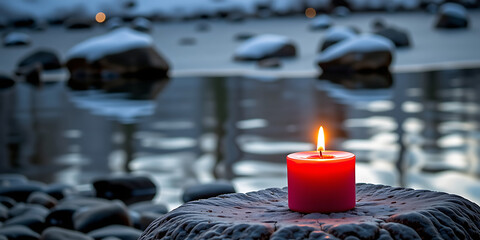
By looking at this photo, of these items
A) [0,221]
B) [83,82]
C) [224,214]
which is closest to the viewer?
[224,214]

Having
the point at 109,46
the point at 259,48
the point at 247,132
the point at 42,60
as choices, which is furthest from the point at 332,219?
the point at 42,60

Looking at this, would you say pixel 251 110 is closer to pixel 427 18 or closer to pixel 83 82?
pixel 83 82

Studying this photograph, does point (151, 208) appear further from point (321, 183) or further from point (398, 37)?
point (398, 37)

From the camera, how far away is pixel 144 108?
4.89 metres

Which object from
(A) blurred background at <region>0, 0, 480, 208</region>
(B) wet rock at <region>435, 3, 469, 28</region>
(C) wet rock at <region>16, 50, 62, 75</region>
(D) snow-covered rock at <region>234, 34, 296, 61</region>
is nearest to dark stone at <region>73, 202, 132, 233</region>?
(A) blurred background at <region>0, 0, 480, 208</region>

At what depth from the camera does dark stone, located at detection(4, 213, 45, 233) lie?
6.49 feet

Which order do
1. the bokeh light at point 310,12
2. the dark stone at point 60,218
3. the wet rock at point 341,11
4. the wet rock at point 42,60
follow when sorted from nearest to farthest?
the dark stone at point 60,218 → the wet rock at point 42,60 → the wet rock at point 341,11 → the bokeh light at point 310,12

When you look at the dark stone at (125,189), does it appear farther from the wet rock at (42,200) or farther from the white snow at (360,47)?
the white snow at (360,47)

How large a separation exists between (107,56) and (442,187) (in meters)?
5.67

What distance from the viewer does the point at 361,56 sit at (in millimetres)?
7078

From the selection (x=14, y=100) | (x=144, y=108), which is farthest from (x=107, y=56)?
(x=144, y=108)

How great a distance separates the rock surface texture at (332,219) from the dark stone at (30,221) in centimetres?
103

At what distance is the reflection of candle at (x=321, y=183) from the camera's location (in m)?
0.96

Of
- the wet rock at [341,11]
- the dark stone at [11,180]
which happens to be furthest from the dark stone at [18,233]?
the wet rock at [341,11]
